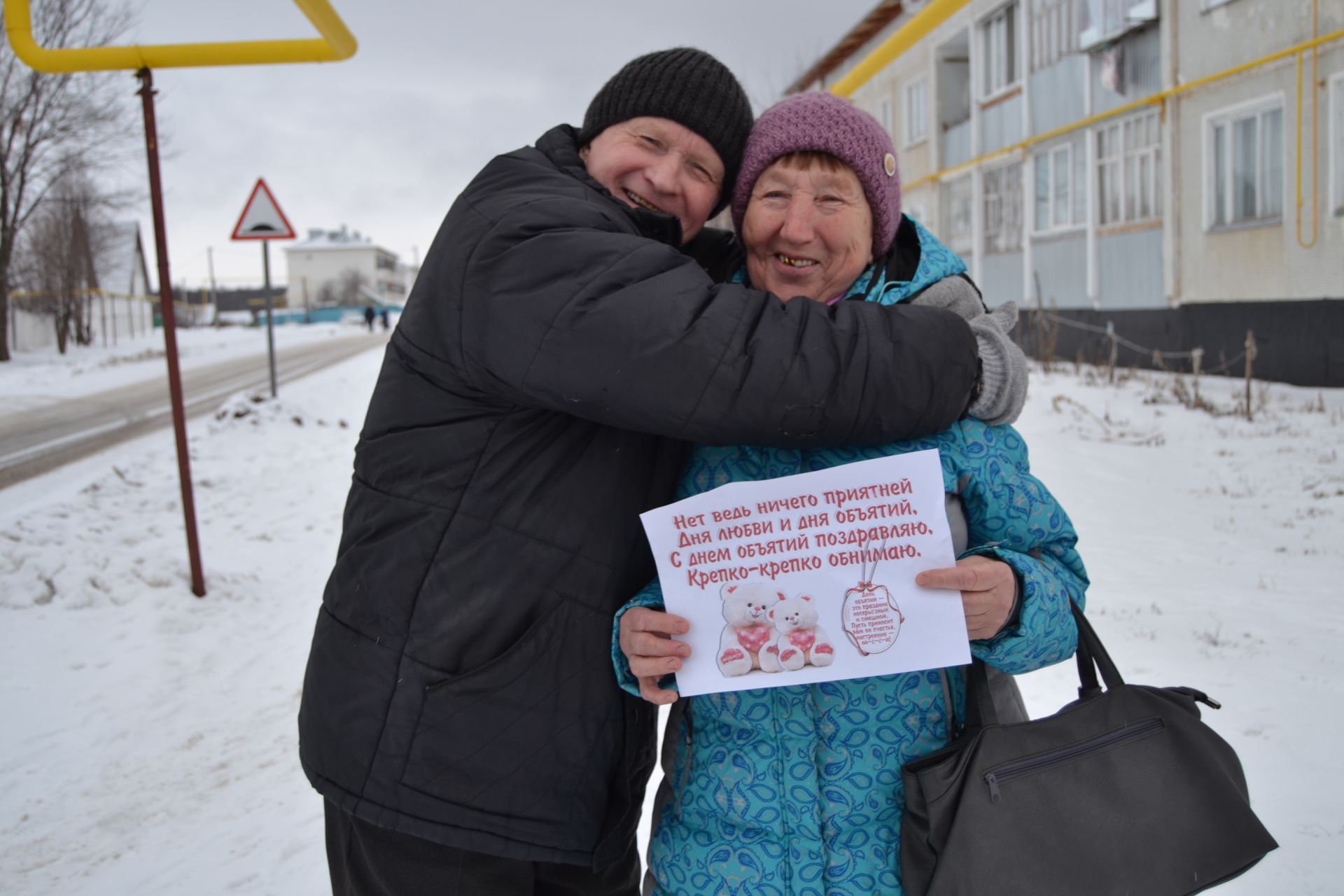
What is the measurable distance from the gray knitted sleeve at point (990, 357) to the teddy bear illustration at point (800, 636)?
0.40 m

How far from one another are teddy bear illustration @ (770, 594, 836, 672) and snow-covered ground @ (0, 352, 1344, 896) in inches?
86.2

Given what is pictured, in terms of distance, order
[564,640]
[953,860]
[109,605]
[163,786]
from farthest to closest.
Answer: [109,605] → [163,786] → [564,640] → [953,860]

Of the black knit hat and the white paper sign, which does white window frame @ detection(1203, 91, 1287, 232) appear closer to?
the black knit hat

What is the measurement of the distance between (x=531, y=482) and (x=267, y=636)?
419 cm

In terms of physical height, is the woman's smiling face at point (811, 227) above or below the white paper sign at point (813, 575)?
above

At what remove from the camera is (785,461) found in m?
1.50

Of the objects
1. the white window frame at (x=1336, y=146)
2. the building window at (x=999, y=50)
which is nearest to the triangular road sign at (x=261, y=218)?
the white window frame at (x=1336, y=146)

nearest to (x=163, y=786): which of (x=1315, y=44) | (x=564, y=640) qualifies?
(x=564, y=640)

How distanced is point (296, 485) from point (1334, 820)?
300 inches

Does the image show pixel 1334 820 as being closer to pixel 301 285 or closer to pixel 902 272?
pixel 902 272

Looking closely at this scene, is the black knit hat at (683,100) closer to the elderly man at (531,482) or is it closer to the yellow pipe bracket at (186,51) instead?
the elderly man at (531,482)

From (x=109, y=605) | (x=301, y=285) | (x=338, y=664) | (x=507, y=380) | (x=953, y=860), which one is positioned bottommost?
(x=109, y=605)

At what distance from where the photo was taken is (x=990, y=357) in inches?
55.9

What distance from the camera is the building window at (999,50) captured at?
1797 cm
